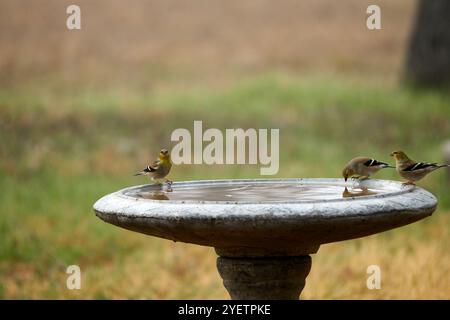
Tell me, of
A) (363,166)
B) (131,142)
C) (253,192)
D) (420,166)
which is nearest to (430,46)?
(131,142)

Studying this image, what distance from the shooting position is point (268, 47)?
19.0 m

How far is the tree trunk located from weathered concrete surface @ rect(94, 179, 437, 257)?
1038cm

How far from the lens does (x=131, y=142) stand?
44.0 ft

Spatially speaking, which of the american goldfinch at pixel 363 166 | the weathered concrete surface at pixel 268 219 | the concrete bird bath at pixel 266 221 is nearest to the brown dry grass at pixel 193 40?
the american goldfinch at pixel 363 166

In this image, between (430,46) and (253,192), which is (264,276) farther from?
(430,46)

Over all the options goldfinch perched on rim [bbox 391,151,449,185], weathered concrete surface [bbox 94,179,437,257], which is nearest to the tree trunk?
goldfinch perched on rim [bbox 391,151,449,185]

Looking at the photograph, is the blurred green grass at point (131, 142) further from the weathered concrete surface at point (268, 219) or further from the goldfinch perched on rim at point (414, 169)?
the weathered concrete surface at point (268, 219)

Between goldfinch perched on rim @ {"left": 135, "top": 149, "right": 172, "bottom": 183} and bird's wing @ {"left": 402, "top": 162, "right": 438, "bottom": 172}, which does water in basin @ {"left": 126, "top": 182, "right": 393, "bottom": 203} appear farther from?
bird's wing @ {"left": 402, "top": 162, "right": 438, "bottom": 172}

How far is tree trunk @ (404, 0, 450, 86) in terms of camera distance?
1438 cm

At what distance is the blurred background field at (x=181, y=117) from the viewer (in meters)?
7.94

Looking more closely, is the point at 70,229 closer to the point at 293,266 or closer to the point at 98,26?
the point at 293,266

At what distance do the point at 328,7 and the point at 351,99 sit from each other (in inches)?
259

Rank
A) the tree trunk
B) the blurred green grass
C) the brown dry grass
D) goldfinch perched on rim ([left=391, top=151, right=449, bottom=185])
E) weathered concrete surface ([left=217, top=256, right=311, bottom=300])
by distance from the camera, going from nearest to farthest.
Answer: weathered concrete surface ([left=217, top=256, right=311, bottom=300]) → goldfinch perched on rim ([left=391, top=151, right=449, bottom=185]) → the blurred green grass → the tree trunk → the brown dry grass

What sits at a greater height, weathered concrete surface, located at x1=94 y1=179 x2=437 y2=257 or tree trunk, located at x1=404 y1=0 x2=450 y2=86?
tree trunk, located at x1=404 y1=0 x2=450 y2=86
